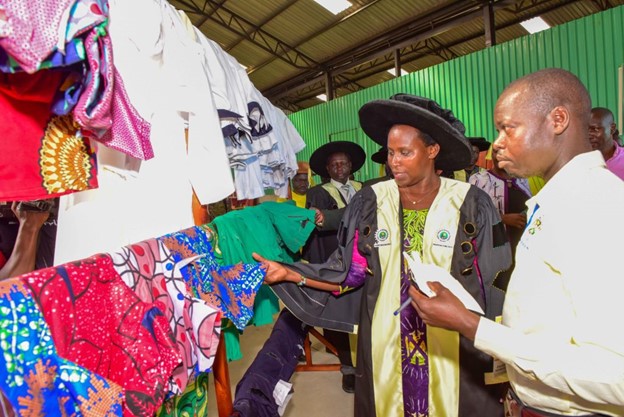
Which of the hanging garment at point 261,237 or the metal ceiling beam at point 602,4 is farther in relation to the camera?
the metal ceiling beam at point 602,4

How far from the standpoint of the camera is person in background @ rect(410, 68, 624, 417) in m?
0.78

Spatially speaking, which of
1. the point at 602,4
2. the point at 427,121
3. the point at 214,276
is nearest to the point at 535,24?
the point at 602,4

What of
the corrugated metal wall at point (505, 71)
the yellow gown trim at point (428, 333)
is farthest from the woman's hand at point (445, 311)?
the corrugated metal wall at point (505, 71)

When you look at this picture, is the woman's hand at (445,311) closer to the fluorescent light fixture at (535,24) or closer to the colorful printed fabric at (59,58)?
the colorful printed fabric at (59,58)

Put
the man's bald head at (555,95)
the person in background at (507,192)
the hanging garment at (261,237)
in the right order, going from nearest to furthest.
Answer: the man's bald head at (555,95), the hanging garment at (261,237), the person in background at (507,192)

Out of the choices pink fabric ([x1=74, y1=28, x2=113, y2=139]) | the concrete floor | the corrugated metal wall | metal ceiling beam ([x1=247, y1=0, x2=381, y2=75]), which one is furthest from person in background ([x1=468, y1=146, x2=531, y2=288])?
metal ceiling beam ([x1=247, y1=0, x2=381, y2=75])

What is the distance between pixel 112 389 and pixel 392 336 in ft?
4.23

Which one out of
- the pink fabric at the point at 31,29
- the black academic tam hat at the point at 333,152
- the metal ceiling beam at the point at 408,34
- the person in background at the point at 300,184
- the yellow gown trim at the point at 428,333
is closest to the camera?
the pink fabric at the point at 31,29

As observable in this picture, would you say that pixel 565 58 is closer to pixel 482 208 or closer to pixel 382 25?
pixel 382 25

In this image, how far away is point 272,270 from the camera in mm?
1641

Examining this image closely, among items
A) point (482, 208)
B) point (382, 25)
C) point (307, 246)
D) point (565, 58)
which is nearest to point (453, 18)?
point (382, 25)

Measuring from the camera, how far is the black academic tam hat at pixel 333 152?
4230 millimetres

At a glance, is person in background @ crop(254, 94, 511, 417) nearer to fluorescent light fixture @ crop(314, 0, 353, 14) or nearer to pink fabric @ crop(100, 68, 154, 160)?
pink fabric @ crop(100, 68, 154, 160)

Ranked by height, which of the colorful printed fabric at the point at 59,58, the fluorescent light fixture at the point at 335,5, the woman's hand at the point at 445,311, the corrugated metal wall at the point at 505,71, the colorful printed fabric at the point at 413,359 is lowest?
the colorful printed fabric at the point at 413,359
